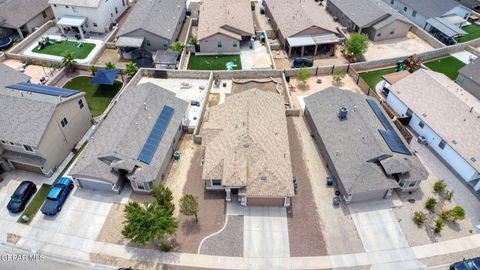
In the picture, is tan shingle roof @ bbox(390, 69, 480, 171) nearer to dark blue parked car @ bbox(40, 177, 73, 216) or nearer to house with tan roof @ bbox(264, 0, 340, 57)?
house with tan roof @ bbox(264, 0, 340, 57)

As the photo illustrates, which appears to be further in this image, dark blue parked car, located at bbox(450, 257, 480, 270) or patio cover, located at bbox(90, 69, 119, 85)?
patio cover, located at bbox(90, 69, 119, 85)

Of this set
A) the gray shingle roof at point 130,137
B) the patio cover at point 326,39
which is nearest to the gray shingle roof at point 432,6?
the patio cover at point 326,39

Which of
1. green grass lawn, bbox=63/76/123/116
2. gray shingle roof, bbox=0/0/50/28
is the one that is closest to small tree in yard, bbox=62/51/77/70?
green grass lawn, bbox=63/76/123/116

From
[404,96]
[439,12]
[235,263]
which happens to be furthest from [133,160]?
[439,12]

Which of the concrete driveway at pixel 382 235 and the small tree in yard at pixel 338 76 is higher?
the small tree in yard at pixel 338 76

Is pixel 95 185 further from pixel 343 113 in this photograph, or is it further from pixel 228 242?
pixel 343 113

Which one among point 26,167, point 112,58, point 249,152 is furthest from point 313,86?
point 26,167

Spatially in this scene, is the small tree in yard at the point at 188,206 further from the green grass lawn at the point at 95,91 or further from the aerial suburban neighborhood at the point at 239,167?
the green grass lawn at the point at 95,91
